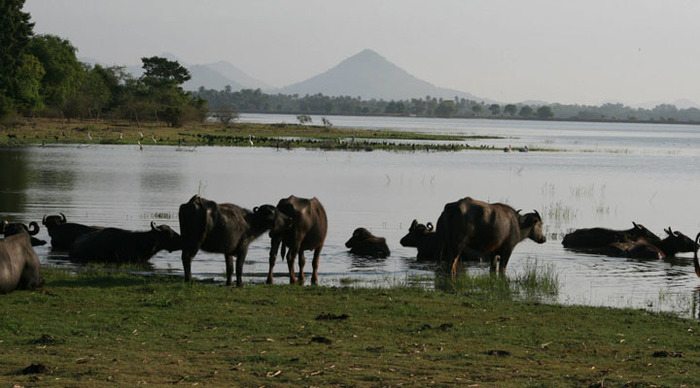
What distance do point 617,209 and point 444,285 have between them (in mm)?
22745

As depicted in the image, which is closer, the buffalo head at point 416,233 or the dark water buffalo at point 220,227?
the dark water buffalo at point 220,227

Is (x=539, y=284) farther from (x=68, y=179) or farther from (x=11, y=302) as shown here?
(x=68, y=179)

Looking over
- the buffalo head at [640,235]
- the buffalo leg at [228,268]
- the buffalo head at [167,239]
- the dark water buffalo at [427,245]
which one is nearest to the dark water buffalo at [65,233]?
the buffalo head at [167,239]

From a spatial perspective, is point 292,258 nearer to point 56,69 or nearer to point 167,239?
point 167,239

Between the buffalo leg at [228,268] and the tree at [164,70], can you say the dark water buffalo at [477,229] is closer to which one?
the buffalo leg at [228,268]

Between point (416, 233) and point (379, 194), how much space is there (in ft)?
58.6

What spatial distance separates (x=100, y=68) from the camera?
5359 inches

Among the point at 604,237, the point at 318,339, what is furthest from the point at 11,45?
the point at 318,339

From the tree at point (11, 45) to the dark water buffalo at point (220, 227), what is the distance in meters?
57.0

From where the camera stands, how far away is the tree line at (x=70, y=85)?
235ft

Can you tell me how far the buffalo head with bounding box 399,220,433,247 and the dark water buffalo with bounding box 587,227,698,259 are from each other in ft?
13.9

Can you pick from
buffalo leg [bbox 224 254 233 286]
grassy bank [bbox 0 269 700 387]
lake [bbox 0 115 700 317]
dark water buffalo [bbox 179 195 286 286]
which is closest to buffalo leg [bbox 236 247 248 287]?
dark water buffalo [bbox 179 195 286 286]

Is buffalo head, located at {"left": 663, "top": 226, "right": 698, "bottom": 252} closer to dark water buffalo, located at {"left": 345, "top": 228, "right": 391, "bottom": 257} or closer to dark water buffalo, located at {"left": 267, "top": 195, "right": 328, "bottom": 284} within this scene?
dark water buffalo, located at {"left": 345, "top": 228, "right": 391, "bottom": 257}

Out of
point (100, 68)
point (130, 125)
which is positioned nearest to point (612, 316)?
point (130, 125)
